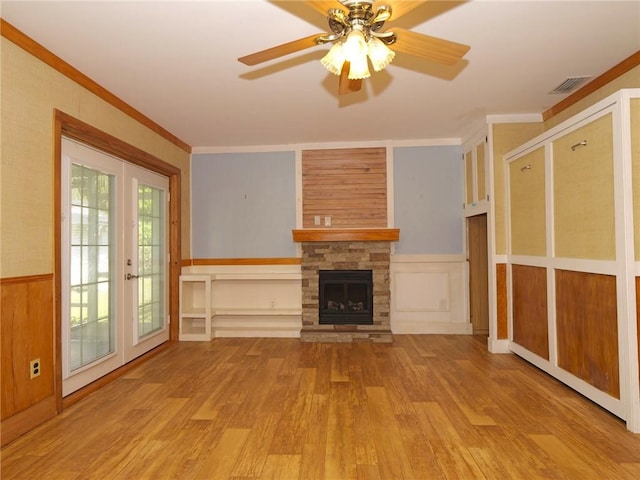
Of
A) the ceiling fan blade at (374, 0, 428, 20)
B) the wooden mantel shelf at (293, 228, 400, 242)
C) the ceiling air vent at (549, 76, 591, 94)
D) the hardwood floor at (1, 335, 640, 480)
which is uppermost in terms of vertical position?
the ceiling air vent at (549, 76, 591, 94)

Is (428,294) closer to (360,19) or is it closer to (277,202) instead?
(277,202)

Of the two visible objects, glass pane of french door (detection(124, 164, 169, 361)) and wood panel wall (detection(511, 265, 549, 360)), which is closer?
wood panel wall (detection(511, 265, 549, 360))

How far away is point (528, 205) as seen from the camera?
3.48 meters

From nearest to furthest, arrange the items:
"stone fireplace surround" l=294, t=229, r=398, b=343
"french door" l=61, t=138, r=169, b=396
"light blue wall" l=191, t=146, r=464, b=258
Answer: "french door" l=61, t=138, r=169, b=396
"stone fireplace surround" l=294, t=229, r=398, b=343
"light blue wall" l=191, t=146, r=464, b=258

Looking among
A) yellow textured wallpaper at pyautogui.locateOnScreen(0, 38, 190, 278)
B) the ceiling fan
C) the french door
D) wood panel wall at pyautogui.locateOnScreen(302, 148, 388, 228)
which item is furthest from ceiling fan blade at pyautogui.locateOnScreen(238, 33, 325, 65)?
wood panel wall at pyautogui.locateOnScreen(302, 148, 388, 228)

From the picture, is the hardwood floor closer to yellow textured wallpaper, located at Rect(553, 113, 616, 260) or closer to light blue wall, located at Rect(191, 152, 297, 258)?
yellow textured wallpaper, located at Rect(553, 113, 616, 260)

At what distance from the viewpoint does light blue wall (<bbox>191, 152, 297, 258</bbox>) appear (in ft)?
16.5

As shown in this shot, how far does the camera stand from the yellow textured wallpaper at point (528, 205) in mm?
3252

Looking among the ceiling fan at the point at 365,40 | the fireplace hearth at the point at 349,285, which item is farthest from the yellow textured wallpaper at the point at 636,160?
the fireplace hearth at the point at 349,285

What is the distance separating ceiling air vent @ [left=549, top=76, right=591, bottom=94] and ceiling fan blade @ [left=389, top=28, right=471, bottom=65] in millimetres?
1837

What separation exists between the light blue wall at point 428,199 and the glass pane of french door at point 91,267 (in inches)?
132

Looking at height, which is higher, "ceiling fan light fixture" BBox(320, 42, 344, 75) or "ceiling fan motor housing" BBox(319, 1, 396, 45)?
"ceiling fan motor housing" BBox(319, 1, 396, 45)

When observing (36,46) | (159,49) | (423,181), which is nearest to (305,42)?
(159,49)

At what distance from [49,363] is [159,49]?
229cm
